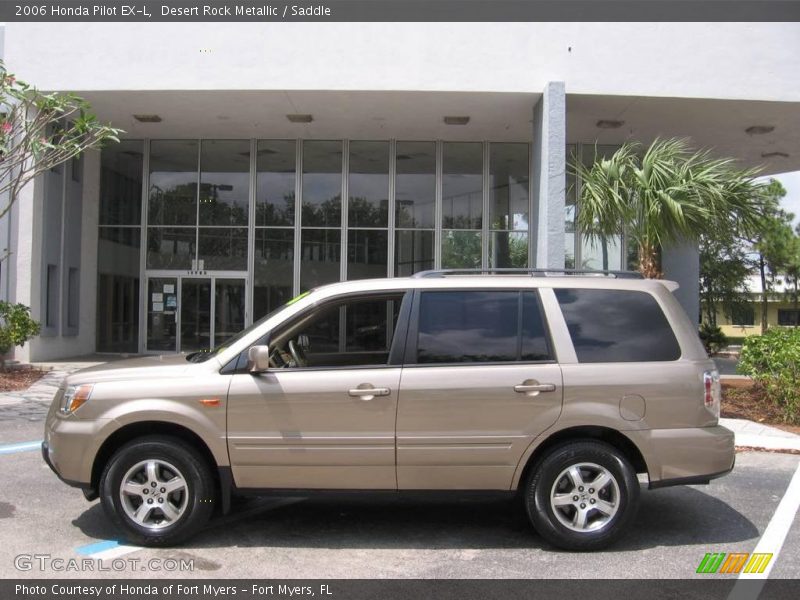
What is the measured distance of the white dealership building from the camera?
46.6ft

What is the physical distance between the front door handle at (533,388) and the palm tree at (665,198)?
6.64m

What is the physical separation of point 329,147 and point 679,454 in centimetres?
1563

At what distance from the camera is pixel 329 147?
1877cm

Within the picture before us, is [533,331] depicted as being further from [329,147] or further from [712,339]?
[712,339]

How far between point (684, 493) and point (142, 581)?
4.87 m

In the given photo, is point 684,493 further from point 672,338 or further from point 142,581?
point 142,581

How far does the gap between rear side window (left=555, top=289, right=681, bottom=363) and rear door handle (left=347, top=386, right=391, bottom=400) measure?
1422 mm

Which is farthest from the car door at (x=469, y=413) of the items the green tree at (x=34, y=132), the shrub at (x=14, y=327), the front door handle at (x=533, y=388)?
the shrub at (x=14, y=327)

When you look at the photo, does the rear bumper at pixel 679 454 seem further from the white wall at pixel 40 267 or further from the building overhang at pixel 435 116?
the white wall at pixel 40 267

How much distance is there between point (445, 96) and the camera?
48.2ft
